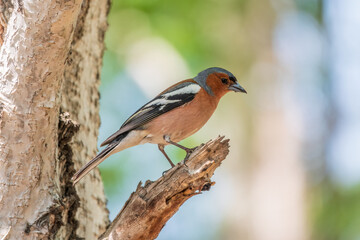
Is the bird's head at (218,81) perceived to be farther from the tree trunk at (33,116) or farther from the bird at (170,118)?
the tree trunk at (33,116)

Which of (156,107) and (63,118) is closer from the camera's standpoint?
(63,118)

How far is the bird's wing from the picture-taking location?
658 cm

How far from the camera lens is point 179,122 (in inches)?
264

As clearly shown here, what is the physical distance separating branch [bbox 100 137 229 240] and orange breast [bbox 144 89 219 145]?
5.88 feet

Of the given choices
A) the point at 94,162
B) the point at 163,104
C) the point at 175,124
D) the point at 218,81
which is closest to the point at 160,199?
the point at 94,162

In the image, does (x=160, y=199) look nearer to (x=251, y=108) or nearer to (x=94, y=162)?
(x=94, y=162)

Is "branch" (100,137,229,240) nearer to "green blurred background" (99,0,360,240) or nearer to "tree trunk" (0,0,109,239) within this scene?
"tree trunk" (0,0,109,239)

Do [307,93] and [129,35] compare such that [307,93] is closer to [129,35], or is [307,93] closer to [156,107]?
[129,35]

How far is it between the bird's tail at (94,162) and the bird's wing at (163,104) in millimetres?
352

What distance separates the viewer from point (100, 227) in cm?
630

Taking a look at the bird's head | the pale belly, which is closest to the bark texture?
the pale belly

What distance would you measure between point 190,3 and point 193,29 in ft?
2.24

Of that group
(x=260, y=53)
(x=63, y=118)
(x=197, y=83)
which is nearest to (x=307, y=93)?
(x=260, y=53)

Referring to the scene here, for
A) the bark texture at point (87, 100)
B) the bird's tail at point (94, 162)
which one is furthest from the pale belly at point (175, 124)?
the bark texture at point (87, 100)
